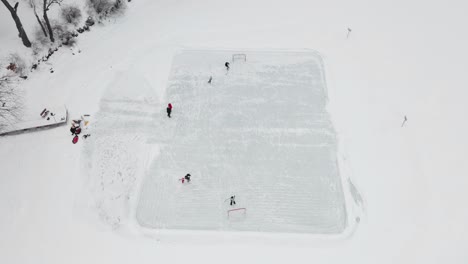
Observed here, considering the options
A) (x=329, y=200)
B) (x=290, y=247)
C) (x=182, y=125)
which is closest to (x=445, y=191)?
(x=329, y=200)

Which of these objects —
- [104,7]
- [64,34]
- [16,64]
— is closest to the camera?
[16,64]

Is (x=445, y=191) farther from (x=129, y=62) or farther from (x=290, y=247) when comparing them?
(x=129, y=62)

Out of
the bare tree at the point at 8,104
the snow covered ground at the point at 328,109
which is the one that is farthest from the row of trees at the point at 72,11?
the bare tree at the point at 8,104

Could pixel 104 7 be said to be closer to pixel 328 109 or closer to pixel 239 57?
pixel 239 57

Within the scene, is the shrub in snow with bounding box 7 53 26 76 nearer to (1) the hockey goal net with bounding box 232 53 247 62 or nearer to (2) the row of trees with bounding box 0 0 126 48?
(2) the row of trees with bounding box 0 0 126 48

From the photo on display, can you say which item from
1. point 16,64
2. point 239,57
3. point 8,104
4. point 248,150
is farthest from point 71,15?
point 248,150

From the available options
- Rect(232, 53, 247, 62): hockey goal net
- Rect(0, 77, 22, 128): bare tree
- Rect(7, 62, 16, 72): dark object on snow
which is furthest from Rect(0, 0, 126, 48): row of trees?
Rect(232, 53, 247, 62): hockey goal net

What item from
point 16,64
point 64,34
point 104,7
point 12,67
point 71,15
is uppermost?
point 104,7
